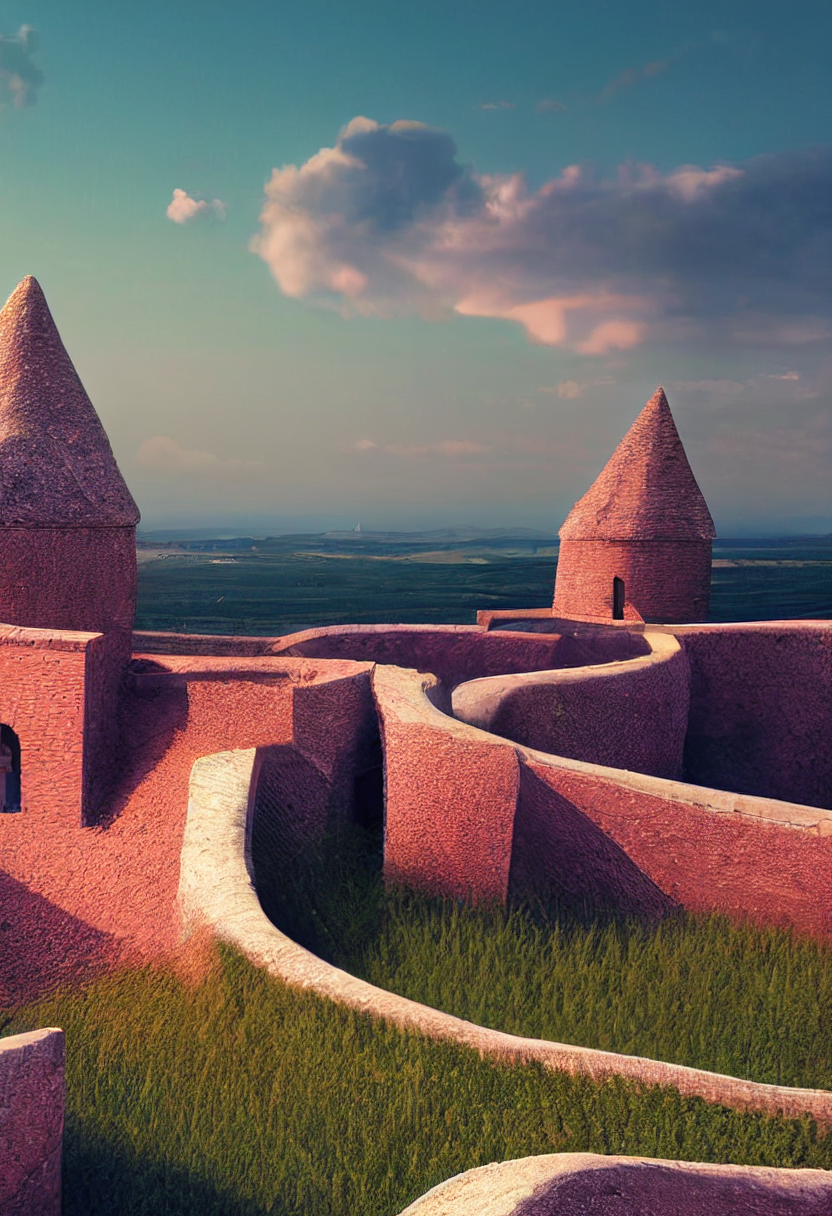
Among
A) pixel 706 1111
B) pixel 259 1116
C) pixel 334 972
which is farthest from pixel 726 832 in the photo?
pixel 259 1116

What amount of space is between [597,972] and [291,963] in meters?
2.20

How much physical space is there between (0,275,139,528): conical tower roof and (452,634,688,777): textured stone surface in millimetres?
4997

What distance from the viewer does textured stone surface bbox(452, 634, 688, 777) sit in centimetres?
928

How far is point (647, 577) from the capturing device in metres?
16.8

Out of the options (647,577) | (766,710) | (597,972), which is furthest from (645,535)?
(597,972)

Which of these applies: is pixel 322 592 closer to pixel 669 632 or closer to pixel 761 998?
pixel 669 632

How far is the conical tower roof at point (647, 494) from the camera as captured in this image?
1680cm

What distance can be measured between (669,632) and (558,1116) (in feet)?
31.4

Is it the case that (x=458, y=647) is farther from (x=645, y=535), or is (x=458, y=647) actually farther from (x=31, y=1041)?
(x=31, y=1041)

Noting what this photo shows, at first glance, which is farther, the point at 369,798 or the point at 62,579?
the point at 62,579

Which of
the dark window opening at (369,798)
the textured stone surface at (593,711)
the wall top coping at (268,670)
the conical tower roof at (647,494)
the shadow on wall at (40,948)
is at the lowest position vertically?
the shadow on wall at (40,948)

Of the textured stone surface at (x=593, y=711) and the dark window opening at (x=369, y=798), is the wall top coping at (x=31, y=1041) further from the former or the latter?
the textured stone surface at (x=593, y=711)

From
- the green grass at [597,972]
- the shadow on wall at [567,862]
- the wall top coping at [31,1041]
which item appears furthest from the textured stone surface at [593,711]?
the wall top coping at [31,1041]

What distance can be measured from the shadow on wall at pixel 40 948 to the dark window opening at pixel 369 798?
2.80 meters
